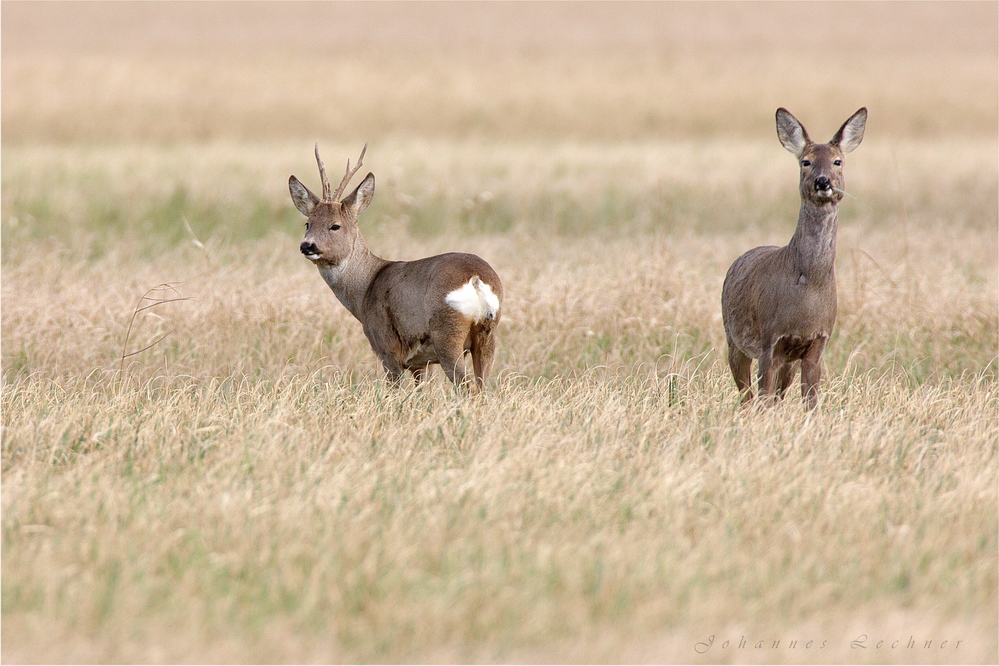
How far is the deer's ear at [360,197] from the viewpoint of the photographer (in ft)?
22.2

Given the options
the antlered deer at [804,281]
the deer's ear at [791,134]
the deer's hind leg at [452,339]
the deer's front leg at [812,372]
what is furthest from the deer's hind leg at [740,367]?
the deer's hind leg at [452,339]

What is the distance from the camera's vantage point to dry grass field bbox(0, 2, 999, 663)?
3.74m

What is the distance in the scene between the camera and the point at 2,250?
432 inches

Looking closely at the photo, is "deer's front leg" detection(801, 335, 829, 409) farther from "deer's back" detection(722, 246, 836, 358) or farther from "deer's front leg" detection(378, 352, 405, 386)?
"deer's front leg" detection(378, 352, 405, 386)

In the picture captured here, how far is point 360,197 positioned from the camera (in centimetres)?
684

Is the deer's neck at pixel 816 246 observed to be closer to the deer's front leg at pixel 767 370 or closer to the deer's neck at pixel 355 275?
the deer's front leg at pixel 767 370

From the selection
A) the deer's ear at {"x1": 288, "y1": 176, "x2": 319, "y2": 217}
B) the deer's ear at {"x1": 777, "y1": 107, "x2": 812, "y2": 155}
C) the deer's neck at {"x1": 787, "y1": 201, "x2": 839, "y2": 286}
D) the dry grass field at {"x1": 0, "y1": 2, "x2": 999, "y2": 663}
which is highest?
the deer's ear at {"x1": 777, "y1": 107, "x2": 812, "y2": 155}

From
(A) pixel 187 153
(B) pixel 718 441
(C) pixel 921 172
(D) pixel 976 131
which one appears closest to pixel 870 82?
(D) pixel 976 131

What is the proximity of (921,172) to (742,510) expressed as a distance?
45.7 ft

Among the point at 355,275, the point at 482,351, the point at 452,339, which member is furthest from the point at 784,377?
the point at 355,275

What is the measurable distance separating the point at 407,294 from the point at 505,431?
1.36 metres

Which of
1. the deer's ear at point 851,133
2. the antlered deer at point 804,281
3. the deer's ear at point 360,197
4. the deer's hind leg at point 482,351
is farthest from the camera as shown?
the deer's ear at point 360,197

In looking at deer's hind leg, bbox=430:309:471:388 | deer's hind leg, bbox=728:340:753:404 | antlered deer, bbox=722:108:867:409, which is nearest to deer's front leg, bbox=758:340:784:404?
antlered deer, bbox=722:108:867:409

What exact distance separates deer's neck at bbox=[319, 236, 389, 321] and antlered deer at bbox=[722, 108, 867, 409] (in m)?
2.22
